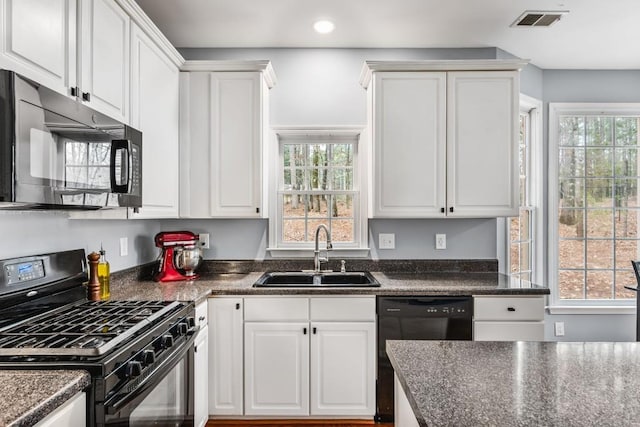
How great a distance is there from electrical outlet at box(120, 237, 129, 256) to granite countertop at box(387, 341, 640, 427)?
6.13ft

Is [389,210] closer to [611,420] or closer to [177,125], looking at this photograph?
[177,125]

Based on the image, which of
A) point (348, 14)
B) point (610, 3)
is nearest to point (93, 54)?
point (348, 14)

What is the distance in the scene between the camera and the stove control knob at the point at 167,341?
161cm

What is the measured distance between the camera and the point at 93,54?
1717 mm

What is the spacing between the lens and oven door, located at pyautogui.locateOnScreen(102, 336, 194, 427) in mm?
1262

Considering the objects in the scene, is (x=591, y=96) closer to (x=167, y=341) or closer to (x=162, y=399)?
(x=167, y=341)

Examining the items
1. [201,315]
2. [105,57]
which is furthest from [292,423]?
[105,57]

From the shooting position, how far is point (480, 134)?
275cm

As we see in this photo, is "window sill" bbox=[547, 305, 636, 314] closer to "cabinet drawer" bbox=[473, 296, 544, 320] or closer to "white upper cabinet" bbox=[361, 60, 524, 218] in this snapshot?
"cabinet drawer" bbox=[473, 296, 544, 320]

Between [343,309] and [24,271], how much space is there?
1587 millimetres

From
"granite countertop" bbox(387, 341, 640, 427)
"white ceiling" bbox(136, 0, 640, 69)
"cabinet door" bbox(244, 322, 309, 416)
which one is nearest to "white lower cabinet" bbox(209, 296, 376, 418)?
"cabinet door" bbox(244, 322, 309, 416)

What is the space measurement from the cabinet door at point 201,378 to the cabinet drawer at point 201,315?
34mm

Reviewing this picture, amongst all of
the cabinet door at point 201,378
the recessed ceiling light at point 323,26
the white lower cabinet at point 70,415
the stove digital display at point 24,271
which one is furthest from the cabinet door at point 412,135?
the white lower cabinet at point 70,415

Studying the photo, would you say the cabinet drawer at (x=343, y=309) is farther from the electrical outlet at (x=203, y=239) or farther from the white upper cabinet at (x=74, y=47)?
the white upper cabinet at (x=74, y=47)
